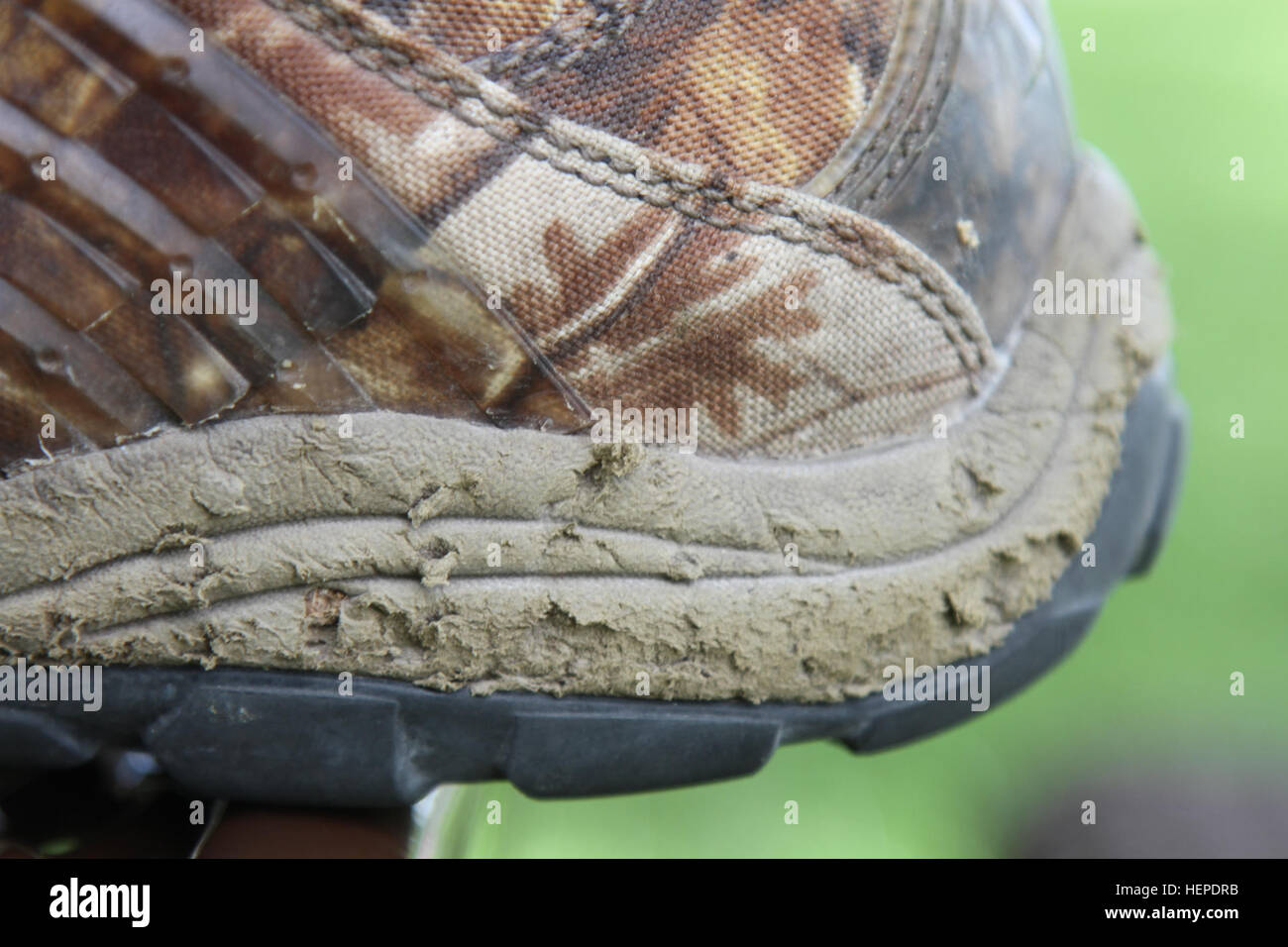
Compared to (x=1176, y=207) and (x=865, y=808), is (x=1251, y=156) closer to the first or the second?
(x=1176, y=207)

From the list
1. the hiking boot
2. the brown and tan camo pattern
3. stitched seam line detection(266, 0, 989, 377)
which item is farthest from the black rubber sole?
stitched seam line detection(266, 0, 989, 377)

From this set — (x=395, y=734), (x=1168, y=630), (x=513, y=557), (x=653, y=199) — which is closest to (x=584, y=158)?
(x=653, y=199)

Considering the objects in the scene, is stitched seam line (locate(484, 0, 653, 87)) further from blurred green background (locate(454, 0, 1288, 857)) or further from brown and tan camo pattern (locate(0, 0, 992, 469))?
blurred green background (locate(454, 0, 1288, 857))

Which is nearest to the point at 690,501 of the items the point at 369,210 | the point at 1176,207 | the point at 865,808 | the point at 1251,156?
the point at 369,210

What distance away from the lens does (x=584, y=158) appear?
697 millimetres

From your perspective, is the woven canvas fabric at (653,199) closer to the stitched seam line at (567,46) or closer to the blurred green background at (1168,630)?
the stitched seam line at (567,46)

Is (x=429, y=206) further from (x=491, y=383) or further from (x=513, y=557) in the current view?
(x=513, y=557)

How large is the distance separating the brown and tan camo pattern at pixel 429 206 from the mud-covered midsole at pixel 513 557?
0.03m

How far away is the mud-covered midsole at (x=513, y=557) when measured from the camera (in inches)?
27.8

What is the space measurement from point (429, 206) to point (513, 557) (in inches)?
8.5

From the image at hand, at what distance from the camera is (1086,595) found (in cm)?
91

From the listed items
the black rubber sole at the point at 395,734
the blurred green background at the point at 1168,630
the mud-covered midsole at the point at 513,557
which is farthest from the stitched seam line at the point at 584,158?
the blurred green background at the point at 1168,630

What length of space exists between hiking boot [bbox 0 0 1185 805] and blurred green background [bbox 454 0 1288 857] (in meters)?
0.33

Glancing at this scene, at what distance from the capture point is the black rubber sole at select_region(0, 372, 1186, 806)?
720 millimetres
